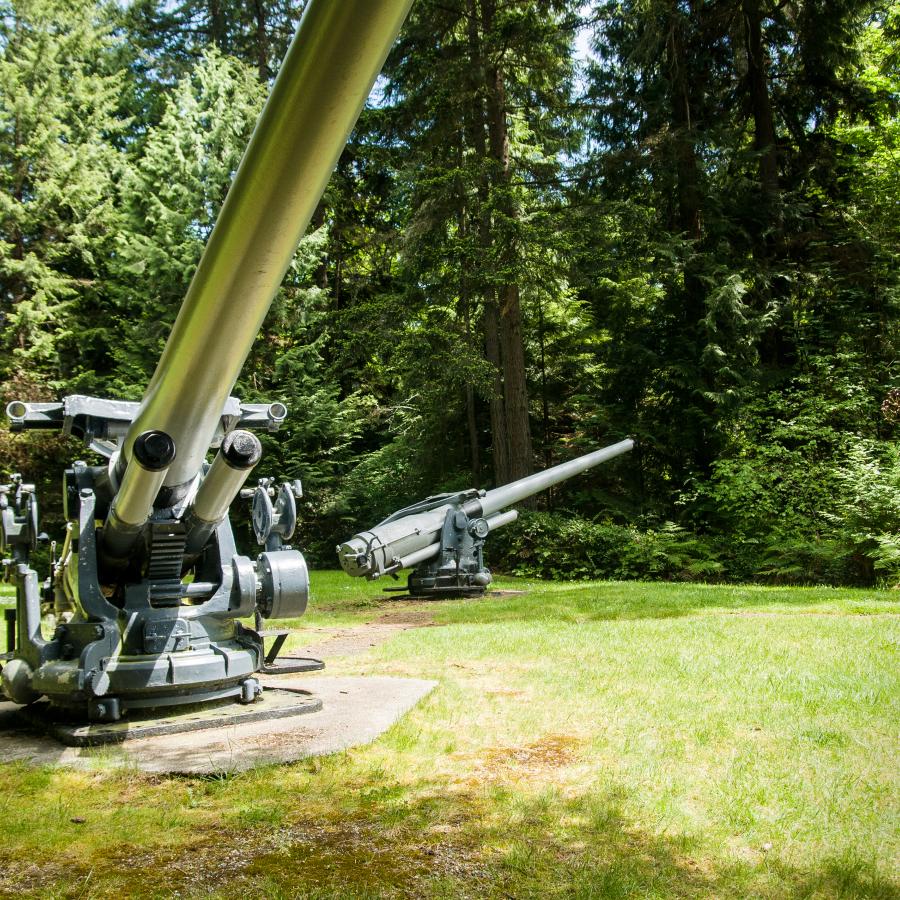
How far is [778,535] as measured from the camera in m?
15.1

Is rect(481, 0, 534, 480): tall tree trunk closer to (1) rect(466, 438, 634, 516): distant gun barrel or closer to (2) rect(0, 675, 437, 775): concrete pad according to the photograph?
(1) rect(466, 438, 634, 516): distant gun barrel

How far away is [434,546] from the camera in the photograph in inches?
452

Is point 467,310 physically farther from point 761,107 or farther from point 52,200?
point 52,200

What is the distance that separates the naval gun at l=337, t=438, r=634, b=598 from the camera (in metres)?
10.6

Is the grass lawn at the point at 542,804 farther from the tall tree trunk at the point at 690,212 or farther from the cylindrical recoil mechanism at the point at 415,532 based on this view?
the tall tree trunk at the point at 690,212

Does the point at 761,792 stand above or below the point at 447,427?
below

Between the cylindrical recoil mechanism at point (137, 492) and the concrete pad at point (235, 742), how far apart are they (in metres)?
1.06

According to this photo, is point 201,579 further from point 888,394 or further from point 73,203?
point 73,203

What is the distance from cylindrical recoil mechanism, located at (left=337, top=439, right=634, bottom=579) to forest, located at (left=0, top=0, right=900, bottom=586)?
3063 millimetres

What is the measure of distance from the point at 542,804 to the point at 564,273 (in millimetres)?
14138

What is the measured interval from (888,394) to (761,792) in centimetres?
1332

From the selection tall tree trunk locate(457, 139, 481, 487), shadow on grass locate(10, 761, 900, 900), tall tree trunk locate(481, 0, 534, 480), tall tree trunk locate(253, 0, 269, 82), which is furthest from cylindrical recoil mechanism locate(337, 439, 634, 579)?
tall tree trunk locate(253, 0, 269, 82)

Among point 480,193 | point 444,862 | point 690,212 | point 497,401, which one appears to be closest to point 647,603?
point 444,862

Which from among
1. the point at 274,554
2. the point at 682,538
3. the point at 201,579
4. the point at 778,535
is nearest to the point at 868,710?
the point at 274,554
